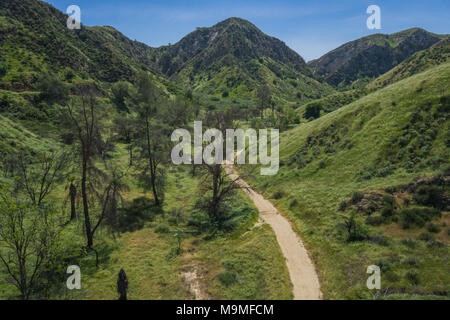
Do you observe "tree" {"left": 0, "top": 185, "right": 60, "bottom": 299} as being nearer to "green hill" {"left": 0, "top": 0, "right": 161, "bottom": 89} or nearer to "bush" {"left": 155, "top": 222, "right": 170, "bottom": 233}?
"bush" {"left": 155, "top": 222, "right": 170, "bottom": 233}

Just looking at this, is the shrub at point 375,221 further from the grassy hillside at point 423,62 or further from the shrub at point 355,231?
the grassy hillside at point 423,62

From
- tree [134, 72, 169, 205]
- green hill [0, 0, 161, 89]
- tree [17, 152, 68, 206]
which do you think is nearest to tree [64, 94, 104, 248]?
tree [17, 152, 68, 206]

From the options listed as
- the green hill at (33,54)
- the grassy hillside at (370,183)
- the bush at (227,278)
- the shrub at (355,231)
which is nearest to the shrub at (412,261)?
the grassy hillside at (370,183)

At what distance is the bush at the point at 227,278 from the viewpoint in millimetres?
15973

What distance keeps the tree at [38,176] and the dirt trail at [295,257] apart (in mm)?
21880

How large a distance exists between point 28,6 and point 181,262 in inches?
5356

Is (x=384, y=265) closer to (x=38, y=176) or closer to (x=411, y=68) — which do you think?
(x=38, y=176)

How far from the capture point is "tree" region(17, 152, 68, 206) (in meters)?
22.0

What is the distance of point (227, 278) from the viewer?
53.3 ft

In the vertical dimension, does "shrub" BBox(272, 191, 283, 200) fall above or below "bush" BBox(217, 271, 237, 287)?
above

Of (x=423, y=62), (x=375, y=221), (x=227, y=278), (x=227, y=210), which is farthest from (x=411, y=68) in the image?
(x=227, y=278)

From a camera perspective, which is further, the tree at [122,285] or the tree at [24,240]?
the tree at [122,285]

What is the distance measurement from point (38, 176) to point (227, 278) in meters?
25.5

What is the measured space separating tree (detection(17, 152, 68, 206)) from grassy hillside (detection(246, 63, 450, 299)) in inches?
1020
